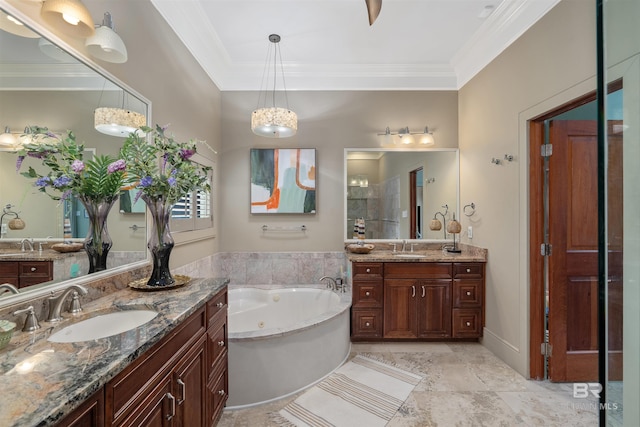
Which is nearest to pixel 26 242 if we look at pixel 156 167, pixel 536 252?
pixel 156 167

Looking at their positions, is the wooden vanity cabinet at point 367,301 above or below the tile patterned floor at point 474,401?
above

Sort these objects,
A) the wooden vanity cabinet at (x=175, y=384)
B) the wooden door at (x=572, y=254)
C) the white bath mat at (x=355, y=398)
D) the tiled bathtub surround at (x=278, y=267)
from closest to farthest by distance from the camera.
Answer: the wooden vanity cabinet at (x=175, y=384)
the white bath mat at (x=355, y=398)
the wooden door at (x=572, y=254)
the tiled bathtub surround at (x=278, y=267)

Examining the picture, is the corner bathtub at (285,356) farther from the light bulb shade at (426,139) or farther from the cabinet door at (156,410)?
the light bulb shade at (426,139)

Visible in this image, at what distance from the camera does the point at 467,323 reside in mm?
2969

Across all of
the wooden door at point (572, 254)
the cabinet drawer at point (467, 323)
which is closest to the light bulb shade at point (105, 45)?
the wooden door at point (572, 254)

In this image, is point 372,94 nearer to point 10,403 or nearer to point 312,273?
point 312,273

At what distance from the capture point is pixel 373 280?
2.93 meters

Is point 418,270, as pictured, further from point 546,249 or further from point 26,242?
point 26,242

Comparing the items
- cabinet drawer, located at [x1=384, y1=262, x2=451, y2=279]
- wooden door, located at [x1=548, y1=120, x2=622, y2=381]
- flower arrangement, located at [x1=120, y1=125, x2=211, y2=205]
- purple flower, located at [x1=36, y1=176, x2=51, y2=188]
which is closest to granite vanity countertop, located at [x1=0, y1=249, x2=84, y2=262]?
purple flower, located at [x1=36, y1=176, x2=51, y2=188]

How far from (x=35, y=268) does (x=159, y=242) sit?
0.55 m

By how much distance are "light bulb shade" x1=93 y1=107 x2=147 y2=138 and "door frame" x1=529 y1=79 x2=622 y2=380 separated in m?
2.90

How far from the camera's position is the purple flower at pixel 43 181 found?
1225 millimetres

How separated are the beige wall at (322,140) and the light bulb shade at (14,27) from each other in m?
2.31

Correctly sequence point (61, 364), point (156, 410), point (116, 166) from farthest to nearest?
point (116, 166) < point (156, 410) < point (61, 364)
